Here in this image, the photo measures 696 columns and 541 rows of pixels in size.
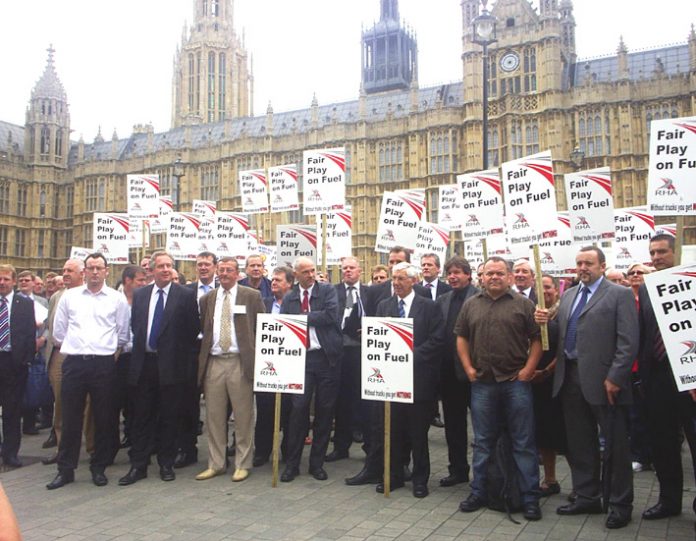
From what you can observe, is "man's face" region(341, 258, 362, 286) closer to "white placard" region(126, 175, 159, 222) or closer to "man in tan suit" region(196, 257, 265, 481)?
"man in tan suit" region(196, 257, 265, 481)

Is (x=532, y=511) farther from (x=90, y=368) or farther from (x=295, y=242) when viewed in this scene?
(x=295, y=242)

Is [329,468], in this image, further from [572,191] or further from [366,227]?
[366,227]

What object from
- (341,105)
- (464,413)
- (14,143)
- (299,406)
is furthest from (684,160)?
(14,143)

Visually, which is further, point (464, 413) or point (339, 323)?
point (339, 323)

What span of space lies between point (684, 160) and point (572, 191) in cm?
395

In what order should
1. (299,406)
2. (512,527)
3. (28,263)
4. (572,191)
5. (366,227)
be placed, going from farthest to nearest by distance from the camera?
(28,263) < (366,227) < (572,191) < (299,406) < (512,527)

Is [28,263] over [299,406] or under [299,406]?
over

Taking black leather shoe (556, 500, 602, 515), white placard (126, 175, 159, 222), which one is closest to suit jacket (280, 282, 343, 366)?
black leather shoe (556, 500, 602, 515)

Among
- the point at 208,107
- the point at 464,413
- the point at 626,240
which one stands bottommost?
the point at 464,413

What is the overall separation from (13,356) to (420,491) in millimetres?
4964

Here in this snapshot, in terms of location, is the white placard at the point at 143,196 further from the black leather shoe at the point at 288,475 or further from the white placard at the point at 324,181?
the black leather shoe at the point at 288,475

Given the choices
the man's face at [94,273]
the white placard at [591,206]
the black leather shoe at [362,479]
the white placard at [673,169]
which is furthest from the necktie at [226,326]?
the white placard at [591,206]

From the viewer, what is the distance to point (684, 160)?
6320mm

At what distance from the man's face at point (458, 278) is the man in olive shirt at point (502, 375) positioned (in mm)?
902
